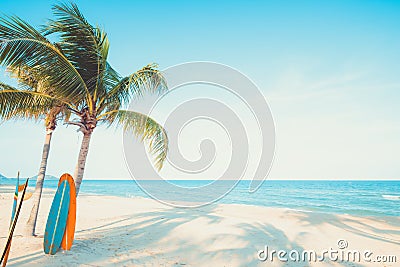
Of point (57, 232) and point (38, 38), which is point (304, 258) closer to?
point (57, 232)

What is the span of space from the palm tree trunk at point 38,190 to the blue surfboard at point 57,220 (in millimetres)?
1309

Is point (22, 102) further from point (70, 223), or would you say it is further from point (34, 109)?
point (70, 223)

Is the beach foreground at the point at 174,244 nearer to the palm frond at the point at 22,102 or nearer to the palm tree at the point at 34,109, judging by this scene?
the palm tree at the point at 34,109

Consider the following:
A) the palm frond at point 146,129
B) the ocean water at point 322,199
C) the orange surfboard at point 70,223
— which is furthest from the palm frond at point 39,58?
the ocean water at point 322,199

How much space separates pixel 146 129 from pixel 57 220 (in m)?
2.84

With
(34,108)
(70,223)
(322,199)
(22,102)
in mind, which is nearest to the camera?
(70,223)

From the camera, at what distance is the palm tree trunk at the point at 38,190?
593cm

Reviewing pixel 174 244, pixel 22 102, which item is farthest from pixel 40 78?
pixel 174 244

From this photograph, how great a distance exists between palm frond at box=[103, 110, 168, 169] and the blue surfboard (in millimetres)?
1940

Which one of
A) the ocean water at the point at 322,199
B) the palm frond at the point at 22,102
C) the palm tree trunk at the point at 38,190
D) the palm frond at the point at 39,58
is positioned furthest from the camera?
the ocean water at the point at 322,199

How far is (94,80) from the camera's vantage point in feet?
19.7

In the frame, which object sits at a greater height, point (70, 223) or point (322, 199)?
point (70, 223)

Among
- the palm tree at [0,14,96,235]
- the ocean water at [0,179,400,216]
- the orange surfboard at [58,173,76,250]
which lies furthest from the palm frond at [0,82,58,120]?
the ocean water at [0,179,400,216]

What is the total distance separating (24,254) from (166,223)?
4473mm
